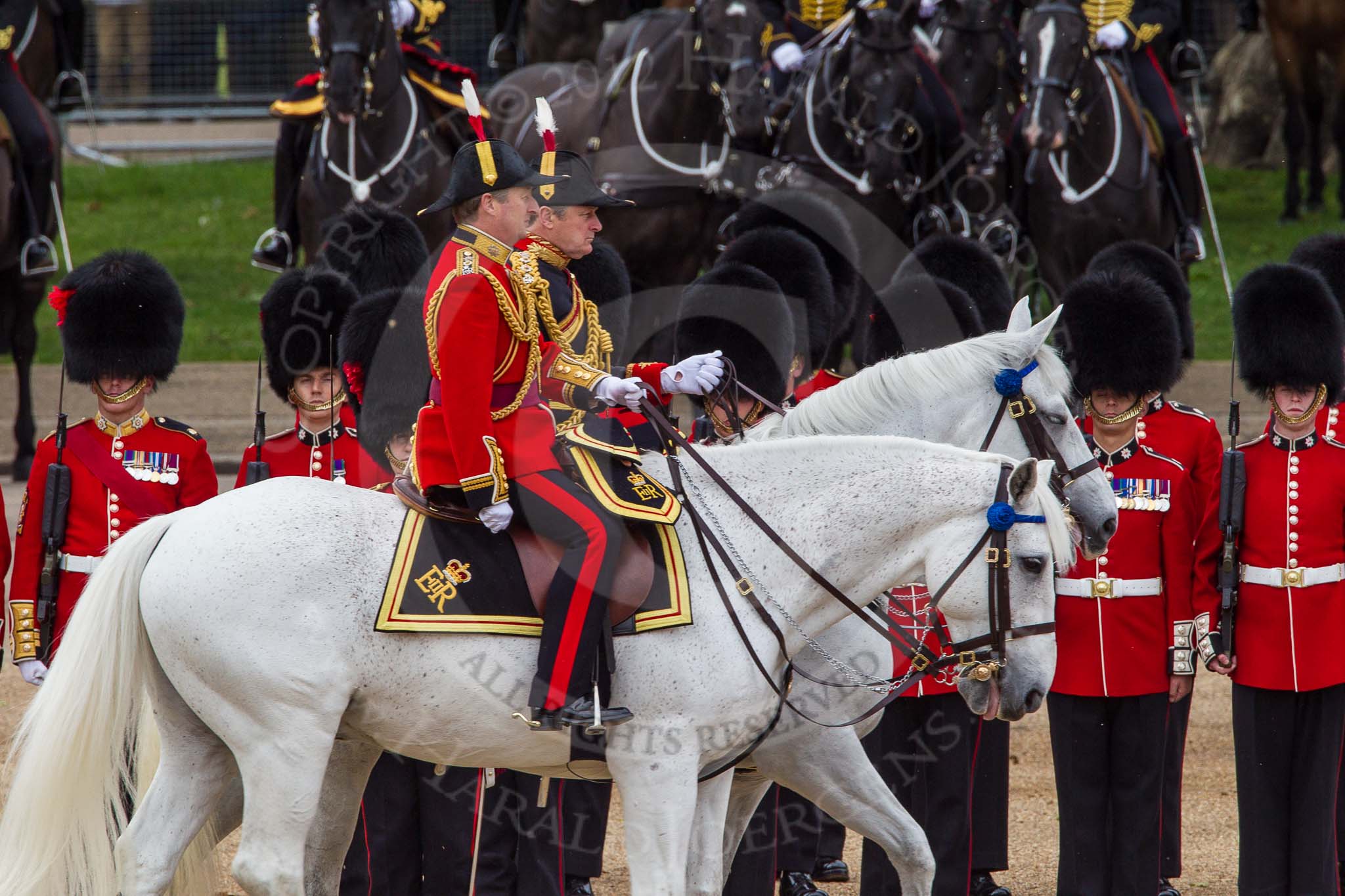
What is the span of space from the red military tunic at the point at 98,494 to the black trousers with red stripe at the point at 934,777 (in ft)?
A: 6.39

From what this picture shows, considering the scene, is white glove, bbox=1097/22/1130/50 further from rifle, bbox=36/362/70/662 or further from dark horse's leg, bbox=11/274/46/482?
rifle, bbox=36/362/70/662

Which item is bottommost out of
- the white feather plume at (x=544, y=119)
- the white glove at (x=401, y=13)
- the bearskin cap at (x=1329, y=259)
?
the bearskin cap at (x=1329, y=259)

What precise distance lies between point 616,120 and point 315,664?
5.76 m

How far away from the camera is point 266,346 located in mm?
5742

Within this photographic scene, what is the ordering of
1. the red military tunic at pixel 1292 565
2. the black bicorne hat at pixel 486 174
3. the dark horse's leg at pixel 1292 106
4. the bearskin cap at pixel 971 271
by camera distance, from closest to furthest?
the black bicorne hat at pixel 486 174 < the red military tunic at pixel 1292 565 < the bearskin cap at pixel 971 271 < the dark horse's leg at pixel 1292 106

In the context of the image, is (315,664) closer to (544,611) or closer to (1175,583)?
(544,611)

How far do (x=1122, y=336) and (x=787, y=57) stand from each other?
477 centimetres

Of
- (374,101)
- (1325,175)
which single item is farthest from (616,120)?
(1325,175)

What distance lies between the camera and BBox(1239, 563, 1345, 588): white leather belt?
491 centimetres

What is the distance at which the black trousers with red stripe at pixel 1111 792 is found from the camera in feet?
16.3

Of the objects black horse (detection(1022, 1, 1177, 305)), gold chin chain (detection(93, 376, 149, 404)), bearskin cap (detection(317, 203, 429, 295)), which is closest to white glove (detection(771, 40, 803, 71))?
black horse (detection(1022, 1, 1177, 305))

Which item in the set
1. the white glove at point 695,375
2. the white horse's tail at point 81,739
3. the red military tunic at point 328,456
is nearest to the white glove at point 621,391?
the white glove at point 695,375

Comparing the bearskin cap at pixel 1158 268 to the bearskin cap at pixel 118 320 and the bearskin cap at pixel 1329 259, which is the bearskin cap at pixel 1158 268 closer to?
the bearskin cap at pixel 1329 259

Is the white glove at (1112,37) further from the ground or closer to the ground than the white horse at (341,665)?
further from the ground
